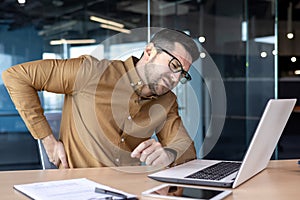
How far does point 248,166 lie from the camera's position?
1234 millimetres

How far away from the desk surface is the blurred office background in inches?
100

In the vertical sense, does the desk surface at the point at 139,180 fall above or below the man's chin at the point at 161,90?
below

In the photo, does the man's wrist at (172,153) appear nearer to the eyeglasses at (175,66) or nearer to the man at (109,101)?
the man at (109,101)

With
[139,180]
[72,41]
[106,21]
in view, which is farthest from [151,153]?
[106,21]

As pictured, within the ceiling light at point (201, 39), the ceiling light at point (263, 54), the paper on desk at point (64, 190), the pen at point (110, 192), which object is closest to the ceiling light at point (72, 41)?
the ceiling light at point (201, 39)

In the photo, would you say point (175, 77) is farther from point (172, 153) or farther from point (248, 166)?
point (248, 166)

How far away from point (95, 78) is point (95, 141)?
0.24 m

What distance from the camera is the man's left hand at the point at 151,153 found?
1.37m

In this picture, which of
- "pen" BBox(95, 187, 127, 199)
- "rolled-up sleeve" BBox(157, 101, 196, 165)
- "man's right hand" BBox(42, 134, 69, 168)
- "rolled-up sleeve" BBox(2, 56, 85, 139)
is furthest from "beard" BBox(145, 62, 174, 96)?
"pen" BBox(95, 187, 127, 199)

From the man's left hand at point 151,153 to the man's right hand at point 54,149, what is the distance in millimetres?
350

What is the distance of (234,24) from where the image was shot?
4609 mm

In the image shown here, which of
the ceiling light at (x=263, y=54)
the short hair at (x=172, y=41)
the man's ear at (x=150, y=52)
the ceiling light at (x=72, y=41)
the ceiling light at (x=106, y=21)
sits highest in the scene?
the ceiling light at (x=106, y=21)

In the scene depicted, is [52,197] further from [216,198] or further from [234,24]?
[234,24]

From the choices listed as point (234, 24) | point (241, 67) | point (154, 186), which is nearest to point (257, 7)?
point (234, 24)
